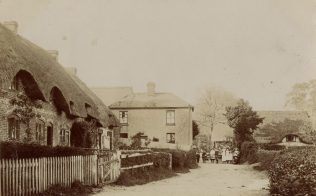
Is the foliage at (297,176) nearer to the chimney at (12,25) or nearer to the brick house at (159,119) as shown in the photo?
the chimney at (12,25)

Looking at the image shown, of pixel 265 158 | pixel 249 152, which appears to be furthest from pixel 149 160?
pixel 249 152

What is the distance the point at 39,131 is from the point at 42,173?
12.0 meters

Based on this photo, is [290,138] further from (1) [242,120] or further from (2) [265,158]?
(2) [265,158]

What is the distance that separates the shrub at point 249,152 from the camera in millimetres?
40312

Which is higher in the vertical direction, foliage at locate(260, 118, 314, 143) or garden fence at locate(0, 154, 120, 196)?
foliage at locate(260, 118, 314, 143)

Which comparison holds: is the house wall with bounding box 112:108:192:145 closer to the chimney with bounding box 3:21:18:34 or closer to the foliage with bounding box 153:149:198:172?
the foliage with bounding box 153:149:198:172

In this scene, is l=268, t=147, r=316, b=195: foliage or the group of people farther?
the group of people

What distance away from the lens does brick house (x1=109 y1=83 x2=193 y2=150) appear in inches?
2194

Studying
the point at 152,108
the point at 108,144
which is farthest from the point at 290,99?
the point at 152,108

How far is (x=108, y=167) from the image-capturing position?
736 inches

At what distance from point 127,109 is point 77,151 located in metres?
39.8

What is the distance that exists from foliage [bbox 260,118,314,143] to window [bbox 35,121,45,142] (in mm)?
32885

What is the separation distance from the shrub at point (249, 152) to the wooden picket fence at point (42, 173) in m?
24.7

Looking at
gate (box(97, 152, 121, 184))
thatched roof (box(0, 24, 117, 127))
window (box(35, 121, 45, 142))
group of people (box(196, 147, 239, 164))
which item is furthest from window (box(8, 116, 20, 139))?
group of people (box(196, 147, 239, 164))
